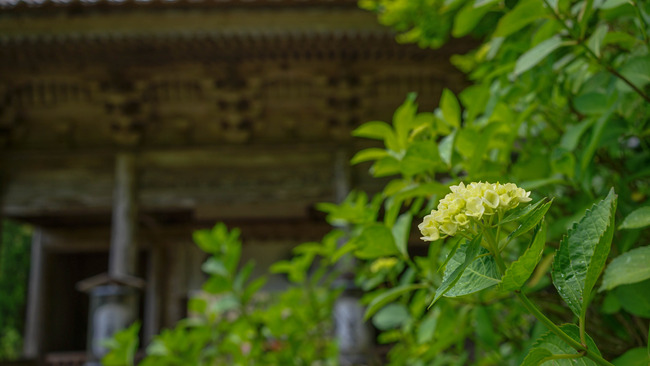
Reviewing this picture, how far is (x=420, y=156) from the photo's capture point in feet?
2.19

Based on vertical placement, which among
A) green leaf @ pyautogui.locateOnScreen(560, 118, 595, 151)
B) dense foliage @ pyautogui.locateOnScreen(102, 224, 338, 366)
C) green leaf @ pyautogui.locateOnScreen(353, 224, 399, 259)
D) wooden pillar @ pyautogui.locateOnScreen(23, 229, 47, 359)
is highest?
green leaf @ pyautogui.locateOnScreen(560, 118, 595, 151)

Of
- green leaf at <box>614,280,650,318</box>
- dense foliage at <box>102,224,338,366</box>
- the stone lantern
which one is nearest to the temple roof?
the stone lantern

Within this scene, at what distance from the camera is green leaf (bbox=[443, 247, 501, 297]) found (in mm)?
378

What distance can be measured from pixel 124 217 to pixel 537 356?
389 cm

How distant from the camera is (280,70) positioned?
12.6 feet

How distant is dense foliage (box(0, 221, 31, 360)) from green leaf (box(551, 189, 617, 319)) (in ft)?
25.7

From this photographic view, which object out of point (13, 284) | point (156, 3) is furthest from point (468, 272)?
point (13, 284)

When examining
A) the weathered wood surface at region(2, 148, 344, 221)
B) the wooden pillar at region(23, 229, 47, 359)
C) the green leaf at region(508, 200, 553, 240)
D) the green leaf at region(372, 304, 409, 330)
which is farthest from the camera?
the wooden pillar at region(23, 229, 47, 359)

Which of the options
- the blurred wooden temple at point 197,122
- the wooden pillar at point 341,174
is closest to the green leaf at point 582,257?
the blurred wooden temple at point 197,122

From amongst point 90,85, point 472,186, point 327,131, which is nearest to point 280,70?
point 327,131

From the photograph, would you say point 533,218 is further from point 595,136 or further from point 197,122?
point 197,122

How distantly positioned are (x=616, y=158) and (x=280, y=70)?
317 centimetres

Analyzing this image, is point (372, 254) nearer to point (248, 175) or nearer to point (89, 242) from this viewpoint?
point (248, 175)

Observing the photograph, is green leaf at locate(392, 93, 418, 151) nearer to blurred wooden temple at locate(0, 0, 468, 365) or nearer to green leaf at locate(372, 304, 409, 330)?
green leaf at locate(372, 304, 409, 330)
